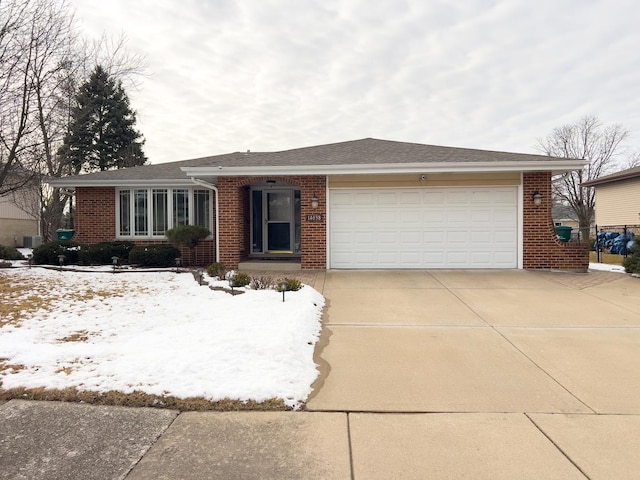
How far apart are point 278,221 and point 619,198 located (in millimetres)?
18036

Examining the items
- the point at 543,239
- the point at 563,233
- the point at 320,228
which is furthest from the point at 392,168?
the point at 563,233

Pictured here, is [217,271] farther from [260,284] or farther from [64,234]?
[64,234]

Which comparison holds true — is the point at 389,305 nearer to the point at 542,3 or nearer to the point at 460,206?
the point at 460,206

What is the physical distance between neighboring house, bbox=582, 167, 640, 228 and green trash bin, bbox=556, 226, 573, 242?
10505mm

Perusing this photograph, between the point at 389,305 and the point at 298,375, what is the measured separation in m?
3.57

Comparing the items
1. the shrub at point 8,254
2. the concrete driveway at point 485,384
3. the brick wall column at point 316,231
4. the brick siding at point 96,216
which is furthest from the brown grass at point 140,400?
the shrub at point 8,254

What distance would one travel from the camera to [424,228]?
447 inches

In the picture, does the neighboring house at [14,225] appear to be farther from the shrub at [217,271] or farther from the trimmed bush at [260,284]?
the trimmed bush at [260,284]

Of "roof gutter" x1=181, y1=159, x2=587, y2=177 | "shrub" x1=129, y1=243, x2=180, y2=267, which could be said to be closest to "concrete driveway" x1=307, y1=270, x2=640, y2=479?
"roof gutter" x1=181, y1=159, x2=587, y2=177

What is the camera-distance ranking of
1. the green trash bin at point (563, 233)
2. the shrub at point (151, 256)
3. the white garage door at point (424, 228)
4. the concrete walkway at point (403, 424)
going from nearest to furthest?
1. the concrete walkway at point (403, 424)
2. the white garage door at point (424, 228)
3. the shrub at point (151, 256)
4. the green trash bin at point (563, 233)

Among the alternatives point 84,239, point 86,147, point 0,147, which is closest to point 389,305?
point 84,239

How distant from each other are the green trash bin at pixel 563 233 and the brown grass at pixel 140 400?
11097 mm

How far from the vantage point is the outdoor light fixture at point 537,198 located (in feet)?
36.1

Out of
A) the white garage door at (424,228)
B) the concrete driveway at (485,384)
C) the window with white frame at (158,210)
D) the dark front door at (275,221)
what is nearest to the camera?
the concrete driveway at (485,384)
